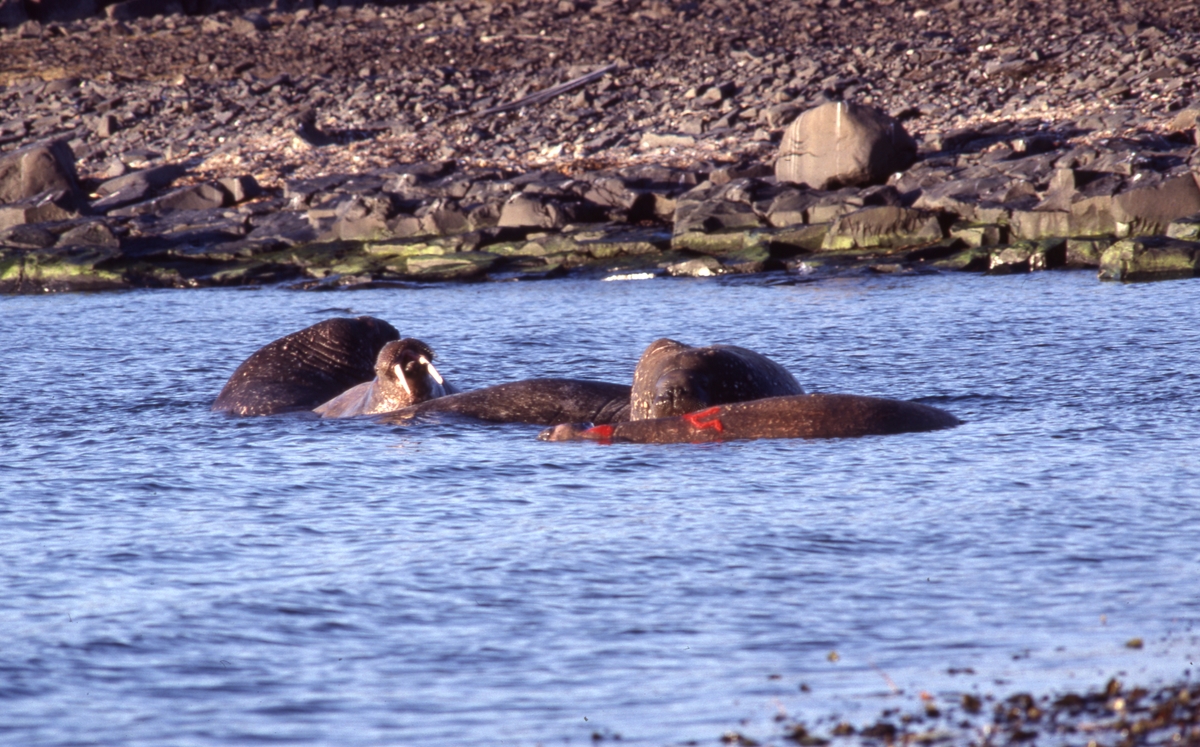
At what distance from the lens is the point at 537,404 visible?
33.1 feet

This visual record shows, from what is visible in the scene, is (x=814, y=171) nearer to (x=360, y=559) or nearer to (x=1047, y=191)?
(x=1047, y=191)

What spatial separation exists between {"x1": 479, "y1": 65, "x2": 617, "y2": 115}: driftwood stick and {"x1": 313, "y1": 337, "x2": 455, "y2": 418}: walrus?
64.7 ft

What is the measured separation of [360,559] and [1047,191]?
17.0m

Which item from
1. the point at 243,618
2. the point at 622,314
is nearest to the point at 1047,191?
the point at 622,314

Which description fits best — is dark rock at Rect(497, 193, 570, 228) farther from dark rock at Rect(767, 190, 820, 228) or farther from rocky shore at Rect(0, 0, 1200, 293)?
dark rock at Rect(767, 190, 820, 228)

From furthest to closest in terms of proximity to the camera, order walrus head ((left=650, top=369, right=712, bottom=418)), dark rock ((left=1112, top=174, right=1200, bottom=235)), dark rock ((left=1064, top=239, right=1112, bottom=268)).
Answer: dark rock ((left=1112, top=174, right=1200, bottom=235))
dark rock ((left=1064, top=239, right=1112, bottom=268))
walrus head ((left=650, top=369, right=712, bottom=418))

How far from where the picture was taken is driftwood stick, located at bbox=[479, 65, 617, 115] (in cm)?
2966

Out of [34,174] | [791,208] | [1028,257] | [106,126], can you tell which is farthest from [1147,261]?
[106,126]

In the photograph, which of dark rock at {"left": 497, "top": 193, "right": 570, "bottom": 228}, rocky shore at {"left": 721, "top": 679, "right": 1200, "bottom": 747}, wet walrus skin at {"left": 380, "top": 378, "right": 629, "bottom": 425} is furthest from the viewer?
dark rock at {"left": 497, "top": 193, "right": 570, "bottom": 228}

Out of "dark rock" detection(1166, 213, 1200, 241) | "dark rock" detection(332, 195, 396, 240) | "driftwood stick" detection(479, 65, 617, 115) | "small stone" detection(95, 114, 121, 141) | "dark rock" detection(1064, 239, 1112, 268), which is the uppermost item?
"driftwood stick" detection(479, 65, 617, 115)

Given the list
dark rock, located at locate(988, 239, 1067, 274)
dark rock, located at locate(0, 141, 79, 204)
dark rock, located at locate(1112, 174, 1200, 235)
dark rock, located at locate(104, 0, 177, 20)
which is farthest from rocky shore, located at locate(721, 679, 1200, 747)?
dark rock, located at locate(104, 0, 177, 20)

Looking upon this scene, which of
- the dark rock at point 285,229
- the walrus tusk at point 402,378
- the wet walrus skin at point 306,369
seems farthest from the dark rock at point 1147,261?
the dark rock at point 285,229

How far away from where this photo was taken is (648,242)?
22531mm

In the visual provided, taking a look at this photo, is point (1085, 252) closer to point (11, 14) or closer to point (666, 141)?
point (666, 141)
